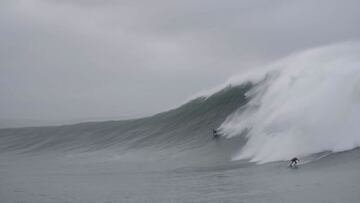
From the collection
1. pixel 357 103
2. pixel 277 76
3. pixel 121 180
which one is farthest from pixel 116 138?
pixel 357 103

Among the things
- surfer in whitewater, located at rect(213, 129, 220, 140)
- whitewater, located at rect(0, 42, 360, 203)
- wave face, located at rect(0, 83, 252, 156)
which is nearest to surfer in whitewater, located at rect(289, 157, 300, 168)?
whitewater, located at rect(0, 42, 360, 203)

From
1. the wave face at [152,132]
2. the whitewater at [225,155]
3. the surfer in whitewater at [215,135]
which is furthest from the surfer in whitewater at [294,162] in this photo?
the surfer in whitewater at [215,135]

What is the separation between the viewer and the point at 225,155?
1939 cm

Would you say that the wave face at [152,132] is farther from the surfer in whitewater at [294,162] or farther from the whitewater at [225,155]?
the surfer in whitewater at [294,162]

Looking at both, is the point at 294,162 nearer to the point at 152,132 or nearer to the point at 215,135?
the point at 215,135

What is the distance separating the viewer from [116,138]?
97.2ft

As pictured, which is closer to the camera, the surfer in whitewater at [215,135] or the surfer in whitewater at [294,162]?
the surfer in whitewater at [294,162]

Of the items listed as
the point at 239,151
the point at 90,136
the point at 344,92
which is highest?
the point at 90,136

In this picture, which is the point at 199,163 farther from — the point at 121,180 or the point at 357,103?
the point at 357,103

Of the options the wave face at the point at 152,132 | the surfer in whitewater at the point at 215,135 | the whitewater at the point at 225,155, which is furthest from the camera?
the wave face at the point at 152,132

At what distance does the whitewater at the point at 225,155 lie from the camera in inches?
496

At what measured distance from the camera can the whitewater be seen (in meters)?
12.6

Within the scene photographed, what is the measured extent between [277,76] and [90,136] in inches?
513

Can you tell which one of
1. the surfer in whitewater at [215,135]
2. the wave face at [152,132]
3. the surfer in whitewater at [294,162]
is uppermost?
the wave face at [152,132]
